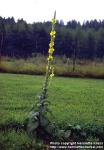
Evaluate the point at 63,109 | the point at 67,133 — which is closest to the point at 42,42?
the point at 63,109

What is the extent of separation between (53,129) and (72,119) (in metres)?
1.56

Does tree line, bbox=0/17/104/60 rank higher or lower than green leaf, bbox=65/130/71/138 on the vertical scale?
higher

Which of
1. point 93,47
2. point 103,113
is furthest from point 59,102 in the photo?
point 93,47

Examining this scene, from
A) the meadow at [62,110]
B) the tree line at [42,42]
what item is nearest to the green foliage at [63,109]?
the meadow at [62,110]

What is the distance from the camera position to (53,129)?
23.7 ft

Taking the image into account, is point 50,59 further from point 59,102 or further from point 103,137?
point 59,102

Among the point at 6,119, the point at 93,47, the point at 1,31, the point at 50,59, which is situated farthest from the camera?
the point at 93,47

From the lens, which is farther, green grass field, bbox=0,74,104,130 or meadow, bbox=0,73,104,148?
green grass field, bbox=0,74,104,130

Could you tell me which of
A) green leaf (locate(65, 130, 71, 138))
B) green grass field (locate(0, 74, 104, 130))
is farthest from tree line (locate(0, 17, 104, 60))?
green leaf (locate(65, 130, 71, 138))

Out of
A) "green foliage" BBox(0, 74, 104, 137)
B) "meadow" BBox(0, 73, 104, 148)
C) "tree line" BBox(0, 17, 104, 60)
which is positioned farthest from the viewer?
"tree line" BBox(0, 17, 104, 60)

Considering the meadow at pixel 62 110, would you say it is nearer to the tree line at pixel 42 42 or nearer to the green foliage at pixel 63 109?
the green foliage at pixel 63 109

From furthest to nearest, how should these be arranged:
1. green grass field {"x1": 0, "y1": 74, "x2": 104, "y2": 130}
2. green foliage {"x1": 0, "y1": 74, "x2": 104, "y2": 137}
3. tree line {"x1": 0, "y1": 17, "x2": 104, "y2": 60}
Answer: tree line {"x1": 0, "y1": 17, "x2": 104, "y2": 60} → green grass field {"x1": 0, "y1": 74, "x2": 104, "y2": 130} → green foliage {"x1": 0, "y1": 74, "x2": 104, "y2": 137}

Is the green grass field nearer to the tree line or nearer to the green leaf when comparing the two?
the green leaf

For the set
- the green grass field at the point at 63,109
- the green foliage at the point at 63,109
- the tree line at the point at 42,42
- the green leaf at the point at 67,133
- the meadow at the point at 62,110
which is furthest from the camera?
the tree line at the point at 42,42
